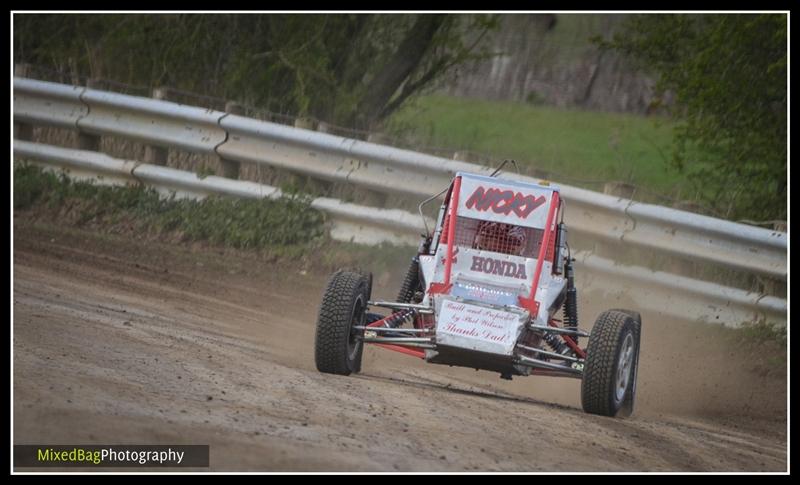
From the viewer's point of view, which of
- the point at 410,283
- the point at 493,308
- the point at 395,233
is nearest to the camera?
the point at 493,308

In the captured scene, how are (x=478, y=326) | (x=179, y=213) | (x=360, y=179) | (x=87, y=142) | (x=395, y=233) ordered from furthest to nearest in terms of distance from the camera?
(x=87, y=142) → (x=179, y=213) → (x=360, y=179) → (x=395, y=233) → (x=478, y=326)

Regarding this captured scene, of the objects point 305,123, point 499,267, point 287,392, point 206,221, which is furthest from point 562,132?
point 287,392

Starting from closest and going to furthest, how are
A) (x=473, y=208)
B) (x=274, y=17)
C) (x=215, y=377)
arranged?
(x=215, y=377)
(x=473, y=208)
(x=274, y=17)

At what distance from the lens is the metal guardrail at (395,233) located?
1206 cm

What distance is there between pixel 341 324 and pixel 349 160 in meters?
5.27

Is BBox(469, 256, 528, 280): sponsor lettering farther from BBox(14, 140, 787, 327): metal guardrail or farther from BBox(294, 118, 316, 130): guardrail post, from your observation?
Answer: BBox(294, 118, 316, 130): guardrail post

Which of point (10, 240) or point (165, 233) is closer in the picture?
point (10, 240)

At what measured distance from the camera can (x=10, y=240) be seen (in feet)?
38.6

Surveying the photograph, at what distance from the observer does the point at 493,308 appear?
8680 millimetres

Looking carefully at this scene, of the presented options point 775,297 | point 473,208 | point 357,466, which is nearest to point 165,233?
point 473,208

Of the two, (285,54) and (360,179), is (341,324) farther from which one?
(285,54)

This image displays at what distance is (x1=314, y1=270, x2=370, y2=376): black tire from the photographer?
8.51 metres
